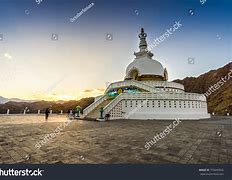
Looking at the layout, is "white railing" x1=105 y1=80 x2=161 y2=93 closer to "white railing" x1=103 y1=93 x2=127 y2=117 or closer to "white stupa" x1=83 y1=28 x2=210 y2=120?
"white stupa" x1=83 y1=28 x2=210 y2=120

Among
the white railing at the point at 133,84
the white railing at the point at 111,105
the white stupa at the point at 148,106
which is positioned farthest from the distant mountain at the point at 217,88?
the white railing at the point at 111,105

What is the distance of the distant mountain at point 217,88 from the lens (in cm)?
5041

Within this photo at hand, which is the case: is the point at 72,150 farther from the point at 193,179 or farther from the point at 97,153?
the point at 193,179

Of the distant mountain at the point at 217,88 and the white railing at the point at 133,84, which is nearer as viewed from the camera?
the white railing at the point at 133,84

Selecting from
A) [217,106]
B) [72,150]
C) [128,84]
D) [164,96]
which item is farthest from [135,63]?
[217,106]

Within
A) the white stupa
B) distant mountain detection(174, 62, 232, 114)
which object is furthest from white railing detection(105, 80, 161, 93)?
distant mountain detection(174, 62, 232, 114)

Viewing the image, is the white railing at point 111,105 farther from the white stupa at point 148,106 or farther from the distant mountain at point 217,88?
the distant mountain at point 217,88

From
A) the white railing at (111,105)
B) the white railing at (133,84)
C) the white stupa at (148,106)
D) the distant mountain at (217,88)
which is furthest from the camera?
the distant mountain at (217,88)

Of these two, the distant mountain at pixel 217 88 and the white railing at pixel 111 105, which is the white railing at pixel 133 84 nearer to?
the white railing at pixel 111 105

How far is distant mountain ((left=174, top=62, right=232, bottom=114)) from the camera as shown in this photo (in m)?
50.4

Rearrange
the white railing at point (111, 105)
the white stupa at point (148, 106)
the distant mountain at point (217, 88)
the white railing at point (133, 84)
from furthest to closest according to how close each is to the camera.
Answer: the distant mountain at point (217, 88) < the white railing at point (133, 84) < the white stupa at point (148, 106) < the white railing at point (111, 105)

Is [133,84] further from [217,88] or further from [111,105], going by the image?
[217,88]

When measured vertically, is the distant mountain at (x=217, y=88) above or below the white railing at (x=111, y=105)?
above

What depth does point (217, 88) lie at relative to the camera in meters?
62.6
